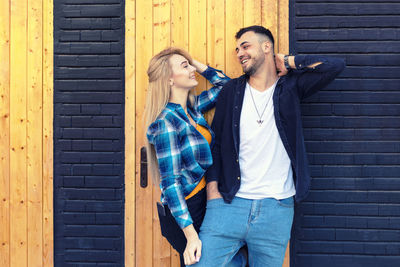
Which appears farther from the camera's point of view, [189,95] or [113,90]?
[113,90]

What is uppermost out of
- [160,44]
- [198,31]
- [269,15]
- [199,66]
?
[269,15]

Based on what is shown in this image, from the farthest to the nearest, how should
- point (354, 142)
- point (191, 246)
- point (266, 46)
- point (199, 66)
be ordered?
1. point (354, 142)
2. point (199, 66)
3. point (266, 46)
4. point (191, 246)

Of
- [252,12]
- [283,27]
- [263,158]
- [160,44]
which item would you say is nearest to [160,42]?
[160,44]

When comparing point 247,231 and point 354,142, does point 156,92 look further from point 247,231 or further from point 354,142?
point 354,142

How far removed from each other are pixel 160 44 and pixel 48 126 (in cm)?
127

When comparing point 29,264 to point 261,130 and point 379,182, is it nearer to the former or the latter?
point 261,130

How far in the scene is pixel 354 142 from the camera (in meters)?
3.20

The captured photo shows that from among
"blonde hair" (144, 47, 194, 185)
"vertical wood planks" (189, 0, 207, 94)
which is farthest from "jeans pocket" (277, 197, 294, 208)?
"vertical wood planks" (189, 0, 207, 94)

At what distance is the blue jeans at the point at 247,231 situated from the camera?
2.53 meters

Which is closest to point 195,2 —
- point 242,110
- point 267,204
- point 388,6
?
point 242,110

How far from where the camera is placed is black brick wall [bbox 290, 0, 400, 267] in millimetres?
3191

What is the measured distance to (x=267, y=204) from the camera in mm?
2557

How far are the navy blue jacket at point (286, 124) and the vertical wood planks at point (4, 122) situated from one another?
1943 millimetres

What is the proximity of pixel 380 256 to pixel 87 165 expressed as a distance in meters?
2.71
